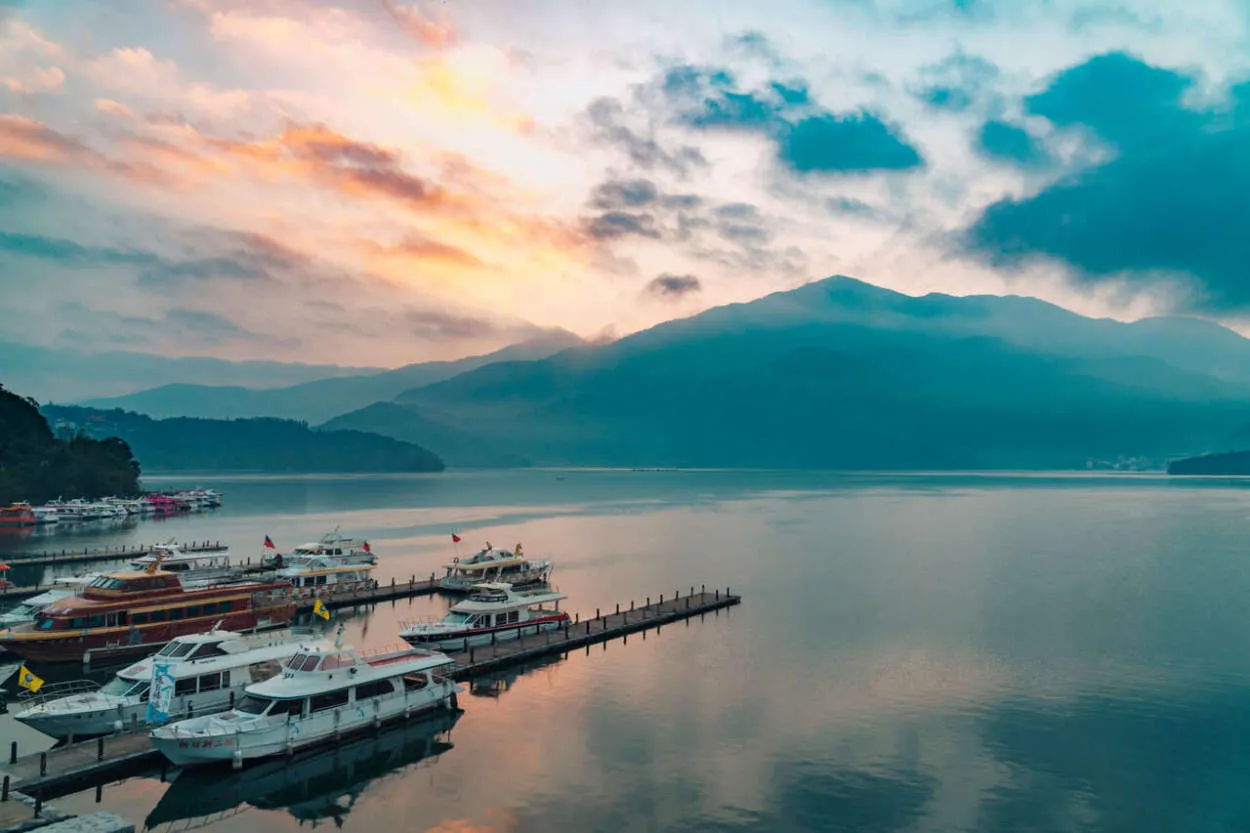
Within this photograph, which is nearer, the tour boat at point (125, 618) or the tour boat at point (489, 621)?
the tour boat at point (125, 618)

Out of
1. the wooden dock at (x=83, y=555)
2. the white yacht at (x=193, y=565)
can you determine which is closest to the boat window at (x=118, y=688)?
the white yacht at (x=193, y=565)

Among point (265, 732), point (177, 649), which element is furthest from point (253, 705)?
point (177, 649)

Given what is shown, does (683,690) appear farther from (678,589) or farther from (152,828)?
(678,589)

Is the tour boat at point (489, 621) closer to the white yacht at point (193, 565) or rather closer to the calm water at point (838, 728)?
the calm water at point (838, 728)

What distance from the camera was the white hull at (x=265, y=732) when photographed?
105 feet

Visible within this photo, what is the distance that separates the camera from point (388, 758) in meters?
35.7

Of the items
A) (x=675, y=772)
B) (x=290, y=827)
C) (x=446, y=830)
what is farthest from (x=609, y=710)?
(x=290, y=827)

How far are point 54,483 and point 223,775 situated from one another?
178243mm

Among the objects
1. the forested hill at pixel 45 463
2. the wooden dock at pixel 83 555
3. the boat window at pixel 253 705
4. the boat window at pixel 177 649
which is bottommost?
the wooden dock at pixel 83 555

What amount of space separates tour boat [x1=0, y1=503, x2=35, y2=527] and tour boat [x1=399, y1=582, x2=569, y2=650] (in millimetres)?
124786

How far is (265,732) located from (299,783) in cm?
281

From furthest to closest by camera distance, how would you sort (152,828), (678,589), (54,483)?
(54,483), (678,589), (152,828)

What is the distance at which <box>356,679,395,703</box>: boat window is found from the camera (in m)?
37.9

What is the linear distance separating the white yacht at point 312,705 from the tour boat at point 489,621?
10.3m
